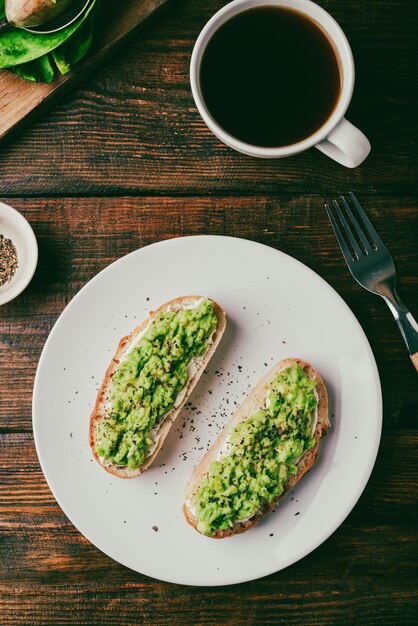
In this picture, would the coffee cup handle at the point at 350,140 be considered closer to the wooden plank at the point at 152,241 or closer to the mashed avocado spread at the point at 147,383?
the wooden plank at the point at 152,241

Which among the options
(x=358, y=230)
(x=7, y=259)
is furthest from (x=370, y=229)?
(x=7, y=259)

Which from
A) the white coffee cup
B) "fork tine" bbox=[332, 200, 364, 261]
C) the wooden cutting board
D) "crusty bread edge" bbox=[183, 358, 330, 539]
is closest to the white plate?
"crusty bread edge" bbox=[183, 358, 330, 539]

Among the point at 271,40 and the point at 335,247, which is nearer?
the point at 271,40

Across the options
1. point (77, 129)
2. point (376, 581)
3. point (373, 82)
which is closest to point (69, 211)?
point (77, 129)

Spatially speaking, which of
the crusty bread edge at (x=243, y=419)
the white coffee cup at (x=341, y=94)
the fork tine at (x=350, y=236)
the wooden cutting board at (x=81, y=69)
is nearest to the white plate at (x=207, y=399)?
the crusty bread edge at (x=243, y=419)

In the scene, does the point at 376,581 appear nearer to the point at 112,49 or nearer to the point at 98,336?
the point at 98,336
